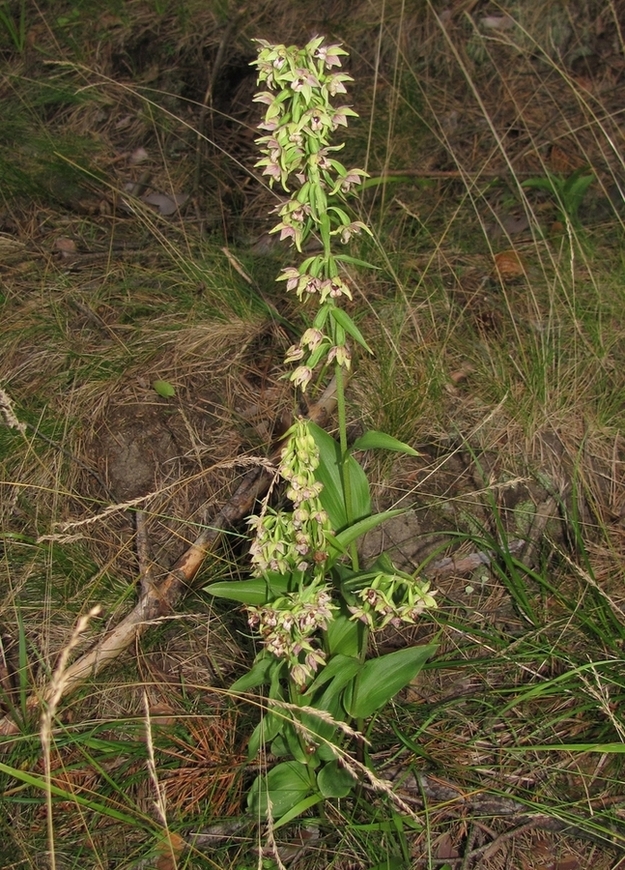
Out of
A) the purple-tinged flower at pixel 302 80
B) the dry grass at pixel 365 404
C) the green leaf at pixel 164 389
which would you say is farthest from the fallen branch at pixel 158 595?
the purple-tinged flower at pixel 302 80

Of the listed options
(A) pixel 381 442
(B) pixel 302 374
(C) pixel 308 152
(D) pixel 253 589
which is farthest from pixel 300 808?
(C) pixel 308 152

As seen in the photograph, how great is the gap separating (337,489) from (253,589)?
43 cm

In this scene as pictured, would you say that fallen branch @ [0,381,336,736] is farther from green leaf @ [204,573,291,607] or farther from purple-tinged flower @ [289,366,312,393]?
purple-tinged flower @ [289,366,312,393]

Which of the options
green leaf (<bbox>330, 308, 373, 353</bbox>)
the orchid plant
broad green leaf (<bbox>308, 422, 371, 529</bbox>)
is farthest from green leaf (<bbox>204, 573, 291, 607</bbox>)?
green leaf (<bbox>330, 308, 373, 353</bbox>)

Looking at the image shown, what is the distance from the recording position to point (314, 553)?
7.00ft

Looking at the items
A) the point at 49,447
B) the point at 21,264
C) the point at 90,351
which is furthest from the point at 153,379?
the point at 21,264

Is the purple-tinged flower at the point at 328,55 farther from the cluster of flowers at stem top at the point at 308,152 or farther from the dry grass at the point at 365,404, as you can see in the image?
the dry grass at the point at 365,404

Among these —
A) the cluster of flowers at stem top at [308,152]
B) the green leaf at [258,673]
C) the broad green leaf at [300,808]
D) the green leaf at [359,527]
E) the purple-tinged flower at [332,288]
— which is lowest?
the broad green leaf at [300,808]

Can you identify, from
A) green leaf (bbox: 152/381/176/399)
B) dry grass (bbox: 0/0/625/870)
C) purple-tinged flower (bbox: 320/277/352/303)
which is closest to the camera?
purple-tinged flower (bbox: 320/277/352/303)

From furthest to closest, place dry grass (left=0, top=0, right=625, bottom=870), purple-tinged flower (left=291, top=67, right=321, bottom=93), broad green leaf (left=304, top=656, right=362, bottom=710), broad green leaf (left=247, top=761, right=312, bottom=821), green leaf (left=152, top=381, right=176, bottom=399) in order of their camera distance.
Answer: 1. green leaf (left=152, top=381, right=176, bottom=399)
2. dry grass (left=0, top=0, right=625, bottom=870)
3. broad green leaf (left=247, top=761, right=312, bottom=821)
4. broad green leaf (left=304, top=656, right=362, bottom=710)
5. purple-tinged flower (left=291, top=67, right=321, bottom=93)

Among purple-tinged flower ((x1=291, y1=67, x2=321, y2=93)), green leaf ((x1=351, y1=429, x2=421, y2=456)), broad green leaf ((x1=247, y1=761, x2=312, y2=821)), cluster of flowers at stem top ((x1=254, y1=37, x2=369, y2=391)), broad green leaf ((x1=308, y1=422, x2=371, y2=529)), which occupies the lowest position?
broad green leaf ((x1=247, y1=761, x2=312, y2=821))

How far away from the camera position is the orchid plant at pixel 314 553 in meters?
1.86

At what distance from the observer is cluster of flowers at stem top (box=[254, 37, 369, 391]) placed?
1798 millimetres

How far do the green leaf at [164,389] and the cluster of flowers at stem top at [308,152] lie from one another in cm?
143
